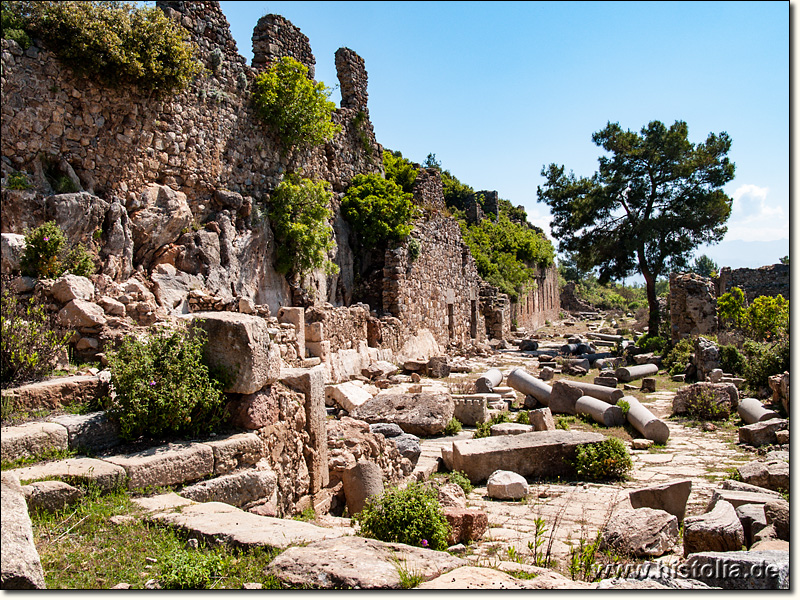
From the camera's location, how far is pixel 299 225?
47.0 ft

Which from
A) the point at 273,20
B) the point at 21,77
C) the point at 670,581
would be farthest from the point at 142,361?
the point at 273,20

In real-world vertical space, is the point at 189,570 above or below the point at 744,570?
above

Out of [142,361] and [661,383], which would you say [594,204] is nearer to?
[661,383]

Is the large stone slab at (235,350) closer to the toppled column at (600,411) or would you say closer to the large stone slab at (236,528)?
the large stone slab at (236,528)

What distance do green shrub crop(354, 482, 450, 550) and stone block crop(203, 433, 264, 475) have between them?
1.28 m

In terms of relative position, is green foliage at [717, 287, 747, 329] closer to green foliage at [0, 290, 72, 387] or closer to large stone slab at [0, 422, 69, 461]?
green foliage at [0, 290, 72, 387]

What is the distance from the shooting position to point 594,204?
2744cm

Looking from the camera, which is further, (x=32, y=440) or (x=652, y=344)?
(x=652, y=344)

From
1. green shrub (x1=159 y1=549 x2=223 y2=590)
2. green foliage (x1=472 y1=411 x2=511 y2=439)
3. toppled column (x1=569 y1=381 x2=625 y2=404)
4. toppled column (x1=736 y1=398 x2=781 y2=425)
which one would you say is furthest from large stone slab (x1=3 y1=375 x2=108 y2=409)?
toppled column (x1=736 y1=398 x2=781 y2=425)

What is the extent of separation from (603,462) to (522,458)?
3.45 feet

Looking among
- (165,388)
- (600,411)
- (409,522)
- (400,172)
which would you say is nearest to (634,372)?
(600,411)

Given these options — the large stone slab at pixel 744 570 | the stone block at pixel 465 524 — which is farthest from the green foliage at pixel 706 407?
the large stone slab at pixel 744 570

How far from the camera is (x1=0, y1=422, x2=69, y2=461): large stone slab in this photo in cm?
471

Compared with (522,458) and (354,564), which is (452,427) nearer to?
(522,458)
